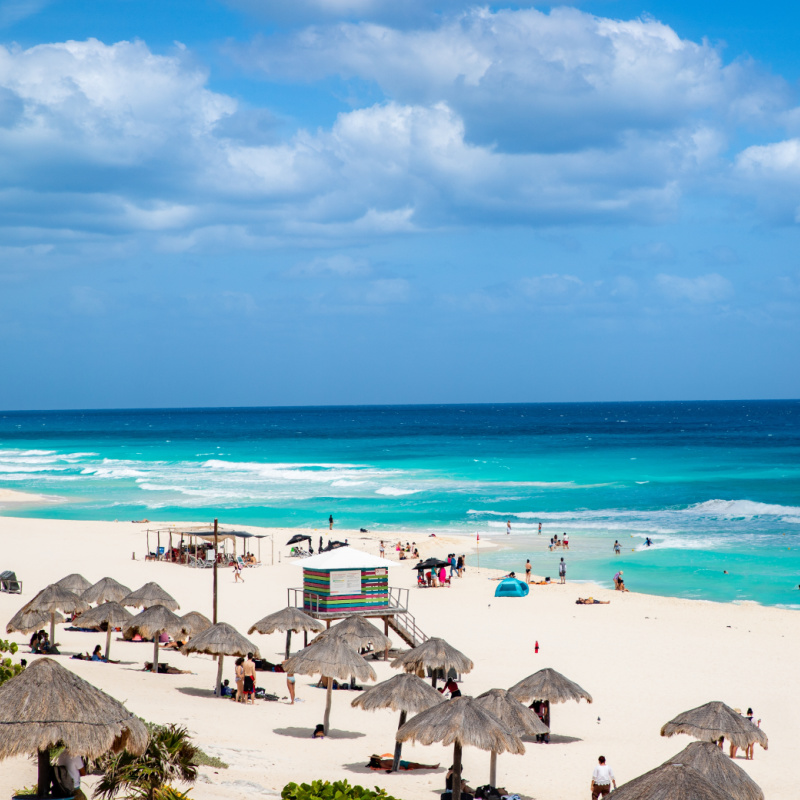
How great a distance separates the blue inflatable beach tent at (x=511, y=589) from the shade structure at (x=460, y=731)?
18233 mm

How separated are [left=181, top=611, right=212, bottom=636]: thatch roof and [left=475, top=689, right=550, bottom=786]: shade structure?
24.3 ft

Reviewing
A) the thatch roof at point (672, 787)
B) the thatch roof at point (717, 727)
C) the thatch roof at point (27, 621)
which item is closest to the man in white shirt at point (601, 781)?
the thatch roof at point (717, 727)

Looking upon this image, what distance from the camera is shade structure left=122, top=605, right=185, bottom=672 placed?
19.2m

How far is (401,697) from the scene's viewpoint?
14.7 m

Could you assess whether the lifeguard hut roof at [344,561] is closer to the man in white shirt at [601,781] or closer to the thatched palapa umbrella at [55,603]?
the thatched palapa umbrella at [55,603]

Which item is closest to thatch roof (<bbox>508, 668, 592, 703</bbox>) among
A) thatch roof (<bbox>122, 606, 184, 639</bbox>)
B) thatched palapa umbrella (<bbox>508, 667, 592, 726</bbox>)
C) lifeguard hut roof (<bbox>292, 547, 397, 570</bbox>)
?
thatched palapa umbrella (<bbox>508, 667, 592, 726</bbox>)

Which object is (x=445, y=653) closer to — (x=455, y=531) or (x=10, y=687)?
(x=10, y=687)

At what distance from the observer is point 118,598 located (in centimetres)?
2195

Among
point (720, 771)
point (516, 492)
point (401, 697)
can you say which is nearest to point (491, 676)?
point (401, 697)

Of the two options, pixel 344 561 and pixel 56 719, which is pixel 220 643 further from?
pixel 56 719

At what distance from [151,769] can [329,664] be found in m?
6.55

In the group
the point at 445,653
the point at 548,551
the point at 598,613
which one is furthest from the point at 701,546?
the point at 445,653

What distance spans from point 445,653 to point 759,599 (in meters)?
17.1

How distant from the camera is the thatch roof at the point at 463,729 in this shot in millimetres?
12453
